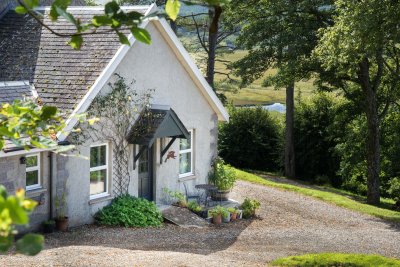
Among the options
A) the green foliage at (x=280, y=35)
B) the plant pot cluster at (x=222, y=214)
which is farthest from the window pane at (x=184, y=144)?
the green foliage at (x=280, y=35)

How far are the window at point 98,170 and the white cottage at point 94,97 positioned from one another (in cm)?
3

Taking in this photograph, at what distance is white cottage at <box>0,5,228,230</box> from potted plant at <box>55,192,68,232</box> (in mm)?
144

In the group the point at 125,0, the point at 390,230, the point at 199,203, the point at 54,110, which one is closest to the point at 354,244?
the point at 390,230

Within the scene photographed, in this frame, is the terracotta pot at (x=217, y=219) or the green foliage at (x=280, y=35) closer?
the terracotta pot at (x=217, y=219)

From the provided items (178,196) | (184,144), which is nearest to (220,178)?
(184,144)

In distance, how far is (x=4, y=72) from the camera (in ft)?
65.5

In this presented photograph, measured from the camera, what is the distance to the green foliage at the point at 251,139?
41219 mm

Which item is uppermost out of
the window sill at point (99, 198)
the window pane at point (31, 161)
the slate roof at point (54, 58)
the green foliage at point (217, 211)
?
the slate roof at point (54, 58)

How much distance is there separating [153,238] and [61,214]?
7.96ft

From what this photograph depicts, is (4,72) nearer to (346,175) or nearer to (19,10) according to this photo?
(19,10)

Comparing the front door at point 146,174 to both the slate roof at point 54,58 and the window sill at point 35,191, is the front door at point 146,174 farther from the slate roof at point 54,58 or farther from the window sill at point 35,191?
the window sill at point 35,191

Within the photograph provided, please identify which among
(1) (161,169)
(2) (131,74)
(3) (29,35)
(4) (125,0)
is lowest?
(1) (161,169)

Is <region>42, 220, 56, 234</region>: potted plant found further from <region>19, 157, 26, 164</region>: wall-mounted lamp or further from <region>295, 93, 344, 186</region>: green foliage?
<region>295, 93, 344, 186</region>: green foliage

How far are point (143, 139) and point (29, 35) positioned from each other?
513 cm
